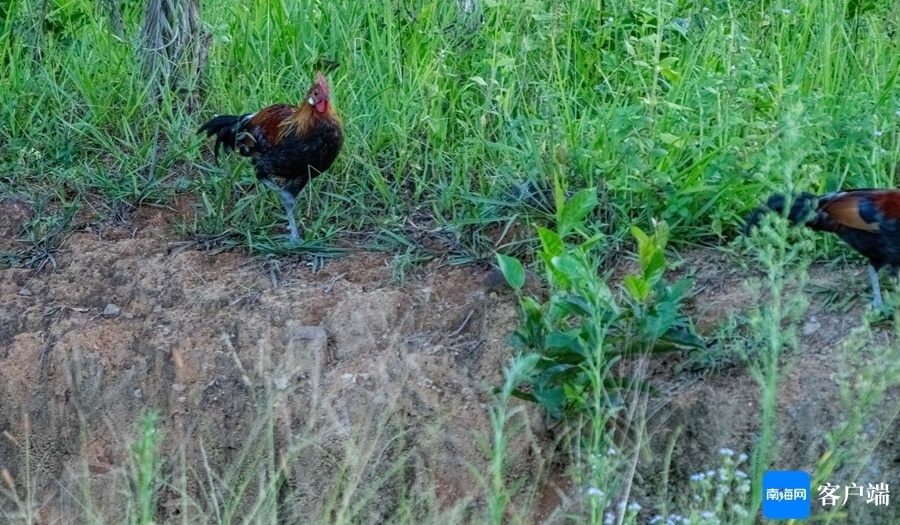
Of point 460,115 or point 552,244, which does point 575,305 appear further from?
point 460,115

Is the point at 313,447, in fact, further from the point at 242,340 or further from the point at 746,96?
the point at 746,96

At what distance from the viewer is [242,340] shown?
15.4 ft

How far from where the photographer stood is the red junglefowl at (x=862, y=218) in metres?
4.07

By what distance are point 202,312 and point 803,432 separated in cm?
242

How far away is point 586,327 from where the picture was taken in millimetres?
3809

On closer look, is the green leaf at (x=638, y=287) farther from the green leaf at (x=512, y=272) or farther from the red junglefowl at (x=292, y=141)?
the red junglefowl at (x=292, y=141)

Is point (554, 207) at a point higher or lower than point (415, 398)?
higher

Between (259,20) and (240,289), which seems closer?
(240,289)

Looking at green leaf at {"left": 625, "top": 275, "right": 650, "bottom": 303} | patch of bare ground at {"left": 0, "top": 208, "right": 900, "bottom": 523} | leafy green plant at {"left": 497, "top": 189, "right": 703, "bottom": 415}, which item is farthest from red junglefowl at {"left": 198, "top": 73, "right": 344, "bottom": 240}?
green leaf at {"left": 625, "top": 275, "right": 650, "bottom": 303}

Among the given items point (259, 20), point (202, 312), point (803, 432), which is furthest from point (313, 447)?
point (259, 20)

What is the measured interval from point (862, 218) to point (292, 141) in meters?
2.44

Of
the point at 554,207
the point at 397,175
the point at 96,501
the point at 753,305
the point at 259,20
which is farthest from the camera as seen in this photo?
the point at 259,20

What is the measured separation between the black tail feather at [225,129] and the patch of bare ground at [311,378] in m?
0.58

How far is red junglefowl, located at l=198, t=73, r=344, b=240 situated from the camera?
521 centimetres
